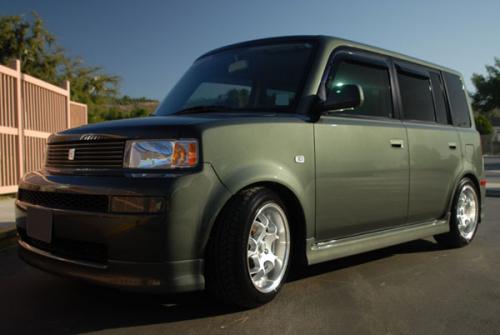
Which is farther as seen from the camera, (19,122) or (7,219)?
(19,122)

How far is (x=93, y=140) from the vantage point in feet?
10.4

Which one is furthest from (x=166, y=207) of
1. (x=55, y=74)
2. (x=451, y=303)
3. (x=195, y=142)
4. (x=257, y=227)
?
(x=55, y=74)

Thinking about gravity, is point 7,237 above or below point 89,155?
below

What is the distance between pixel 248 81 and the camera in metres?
4.14

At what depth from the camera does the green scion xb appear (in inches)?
113

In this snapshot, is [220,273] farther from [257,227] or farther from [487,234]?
[487,234]

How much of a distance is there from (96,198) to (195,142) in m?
0.65

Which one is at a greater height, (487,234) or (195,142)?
(195,142)

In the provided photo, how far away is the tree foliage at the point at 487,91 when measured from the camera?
123 feet

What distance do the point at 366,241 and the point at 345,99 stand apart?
3.86 ft

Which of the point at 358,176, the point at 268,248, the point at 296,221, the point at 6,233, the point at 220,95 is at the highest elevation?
the point at 220,95

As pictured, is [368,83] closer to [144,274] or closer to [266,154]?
[266,154]

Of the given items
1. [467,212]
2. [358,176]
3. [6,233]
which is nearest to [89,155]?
[358,176]

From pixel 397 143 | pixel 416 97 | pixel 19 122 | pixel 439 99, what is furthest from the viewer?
pixel 19 122
